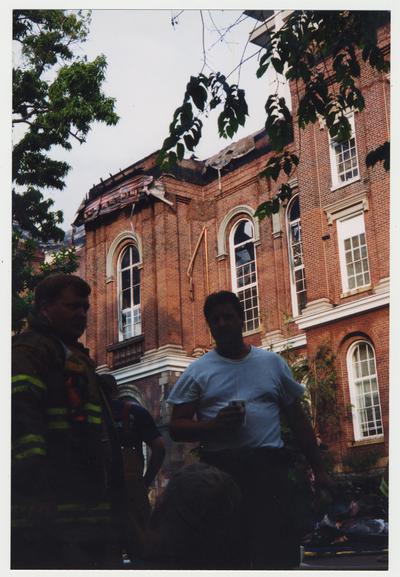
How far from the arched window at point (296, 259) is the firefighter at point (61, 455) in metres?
15.9

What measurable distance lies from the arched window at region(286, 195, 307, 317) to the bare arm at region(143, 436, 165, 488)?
46.4 feet

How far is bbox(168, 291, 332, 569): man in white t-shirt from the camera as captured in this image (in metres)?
3.53

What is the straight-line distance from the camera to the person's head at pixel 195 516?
2.26 m

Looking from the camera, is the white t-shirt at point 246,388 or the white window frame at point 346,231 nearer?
the white t-shirt at point 246,388

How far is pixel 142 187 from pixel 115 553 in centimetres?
2009

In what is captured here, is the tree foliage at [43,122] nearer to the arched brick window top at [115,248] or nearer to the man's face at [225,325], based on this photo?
the man's face at [225,325]

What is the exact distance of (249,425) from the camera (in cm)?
364

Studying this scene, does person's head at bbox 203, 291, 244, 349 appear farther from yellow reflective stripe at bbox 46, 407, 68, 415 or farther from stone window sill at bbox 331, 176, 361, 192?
stone window sill at bbox 331, 176, 361, 192

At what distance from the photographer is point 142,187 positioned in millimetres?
22578

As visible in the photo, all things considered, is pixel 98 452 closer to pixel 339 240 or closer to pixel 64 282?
pixel 64 282

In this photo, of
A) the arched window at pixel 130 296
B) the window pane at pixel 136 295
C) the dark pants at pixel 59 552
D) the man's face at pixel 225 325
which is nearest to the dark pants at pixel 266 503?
the man's face at pixel 225 325

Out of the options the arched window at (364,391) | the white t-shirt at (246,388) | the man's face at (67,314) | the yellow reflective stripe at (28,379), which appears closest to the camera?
the yellow reflective stripe at (28,379)

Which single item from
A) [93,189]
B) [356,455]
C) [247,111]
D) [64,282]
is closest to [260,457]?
Result: [64,282]

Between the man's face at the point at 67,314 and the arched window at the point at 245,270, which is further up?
the arched window at the point at 245,270
